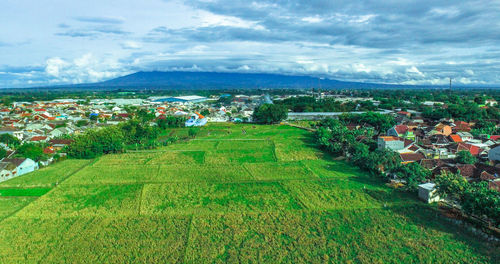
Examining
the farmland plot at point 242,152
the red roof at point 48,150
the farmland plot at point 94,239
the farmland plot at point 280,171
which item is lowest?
the farmland plot at point 94,239

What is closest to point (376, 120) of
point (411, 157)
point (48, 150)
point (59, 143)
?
point (411, 157)

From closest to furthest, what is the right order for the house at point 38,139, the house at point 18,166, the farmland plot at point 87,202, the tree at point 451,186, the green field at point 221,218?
the green field at point 221,218 < the tree at point 451,186 < the farmland plot at point 87,202 < the house at point 18,166 < the house at point 38,139

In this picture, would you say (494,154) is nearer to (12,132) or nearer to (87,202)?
(87,202)

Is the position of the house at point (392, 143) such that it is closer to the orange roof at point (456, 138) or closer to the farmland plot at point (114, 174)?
the orange roof at point (456, 138)

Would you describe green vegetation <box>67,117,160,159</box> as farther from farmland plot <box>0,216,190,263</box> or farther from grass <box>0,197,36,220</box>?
farmland plot <box>0,216,190,263</box>

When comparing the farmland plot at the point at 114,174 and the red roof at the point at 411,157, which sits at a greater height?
the red roof at the point at 411,157

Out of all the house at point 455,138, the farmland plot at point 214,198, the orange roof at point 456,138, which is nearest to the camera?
the farmland plot at point 214,198

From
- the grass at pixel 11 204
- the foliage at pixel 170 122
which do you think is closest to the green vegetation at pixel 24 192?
the grass at pixel 11 204

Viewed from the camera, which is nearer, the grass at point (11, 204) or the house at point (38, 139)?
the grass at point (11, 204)

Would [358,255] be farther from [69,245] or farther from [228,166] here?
[228,166]
